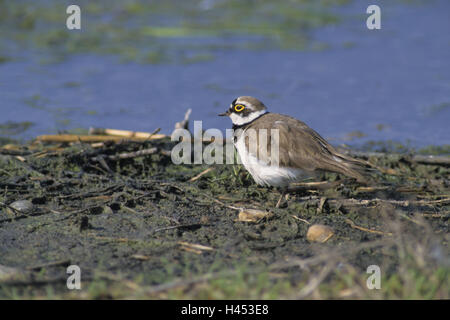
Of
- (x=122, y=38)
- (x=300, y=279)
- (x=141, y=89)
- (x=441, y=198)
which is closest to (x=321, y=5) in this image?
(x=122, y=38)

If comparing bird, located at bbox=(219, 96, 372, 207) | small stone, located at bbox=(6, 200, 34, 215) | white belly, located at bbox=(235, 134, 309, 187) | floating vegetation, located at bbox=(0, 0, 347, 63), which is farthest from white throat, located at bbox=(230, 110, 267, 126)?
floating vegetation, located at bbox=(0, 0, 347, 63)

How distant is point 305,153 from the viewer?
18.9 feet

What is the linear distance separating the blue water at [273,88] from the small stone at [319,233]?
3521 millimetres

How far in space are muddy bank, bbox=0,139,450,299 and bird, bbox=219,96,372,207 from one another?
26 centimetres

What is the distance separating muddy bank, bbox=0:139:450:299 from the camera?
13.4ft

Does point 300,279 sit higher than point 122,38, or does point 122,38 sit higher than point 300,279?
point 122,38

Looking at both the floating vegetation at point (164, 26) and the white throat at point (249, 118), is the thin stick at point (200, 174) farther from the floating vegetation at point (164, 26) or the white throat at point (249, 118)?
the floating vegetation at point (164, 26)

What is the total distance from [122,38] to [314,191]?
7183 millimetres

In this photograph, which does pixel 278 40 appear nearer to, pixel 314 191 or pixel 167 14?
pixel 167 14

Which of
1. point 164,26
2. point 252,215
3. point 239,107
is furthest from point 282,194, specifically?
point 164,26

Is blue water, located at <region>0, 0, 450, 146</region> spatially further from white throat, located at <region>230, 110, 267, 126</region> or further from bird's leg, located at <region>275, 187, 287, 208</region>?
bird's leg, located at <region>275, 187, 287, 208</region>
